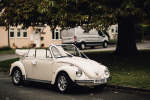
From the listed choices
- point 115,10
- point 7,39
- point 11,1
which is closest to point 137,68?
point 115,10

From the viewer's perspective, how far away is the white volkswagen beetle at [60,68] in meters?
11.0

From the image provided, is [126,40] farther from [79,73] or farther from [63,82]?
[79,73]

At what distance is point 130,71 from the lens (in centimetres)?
1631

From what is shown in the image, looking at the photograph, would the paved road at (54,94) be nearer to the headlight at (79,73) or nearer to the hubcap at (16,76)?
the hubcap at (16,76)

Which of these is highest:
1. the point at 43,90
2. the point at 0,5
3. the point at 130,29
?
the point at 0,5

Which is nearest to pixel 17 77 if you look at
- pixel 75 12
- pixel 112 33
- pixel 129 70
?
pixel 75 12

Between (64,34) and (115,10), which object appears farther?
(64,34)

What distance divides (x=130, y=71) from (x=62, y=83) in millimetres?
5729

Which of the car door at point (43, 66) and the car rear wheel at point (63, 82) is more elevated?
the car door at point (43, 66)

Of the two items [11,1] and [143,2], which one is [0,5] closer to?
[11,1]

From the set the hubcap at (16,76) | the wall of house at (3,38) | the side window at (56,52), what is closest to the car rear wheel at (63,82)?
the side window at (56,52)

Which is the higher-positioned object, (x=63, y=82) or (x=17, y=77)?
(x=63, y=82)

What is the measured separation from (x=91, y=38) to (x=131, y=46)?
15.8 m

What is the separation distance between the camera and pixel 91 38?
38.2 meters
